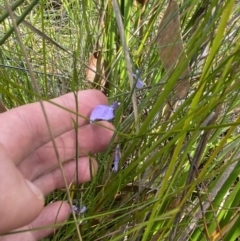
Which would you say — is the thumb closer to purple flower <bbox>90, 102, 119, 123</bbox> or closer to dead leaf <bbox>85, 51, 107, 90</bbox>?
purple flower <bbox>90, 102, 119, 123</bbox>

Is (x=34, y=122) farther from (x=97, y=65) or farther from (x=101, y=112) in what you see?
(x=97, y=65)

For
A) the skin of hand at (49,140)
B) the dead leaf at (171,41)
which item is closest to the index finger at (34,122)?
the skin of hand at (49,140)

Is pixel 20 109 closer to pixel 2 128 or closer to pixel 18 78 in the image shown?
pixel 2 128

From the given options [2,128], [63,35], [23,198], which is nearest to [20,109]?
[2,128]

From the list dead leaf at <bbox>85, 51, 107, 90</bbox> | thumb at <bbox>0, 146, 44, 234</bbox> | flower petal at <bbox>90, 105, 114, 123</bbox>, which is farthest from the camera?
dead leaf at <bbox>85, 51, 107, 90</bbox>

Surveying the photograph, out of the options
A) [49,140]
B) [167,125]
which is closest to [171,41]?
[167,125]

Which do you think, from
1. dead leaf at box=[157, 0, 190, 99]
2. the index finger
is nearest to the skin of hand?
the index finger

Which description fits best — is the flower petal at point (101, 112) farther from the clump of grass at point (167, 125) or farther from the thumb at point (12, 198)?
the thumb at point (12, 198)
